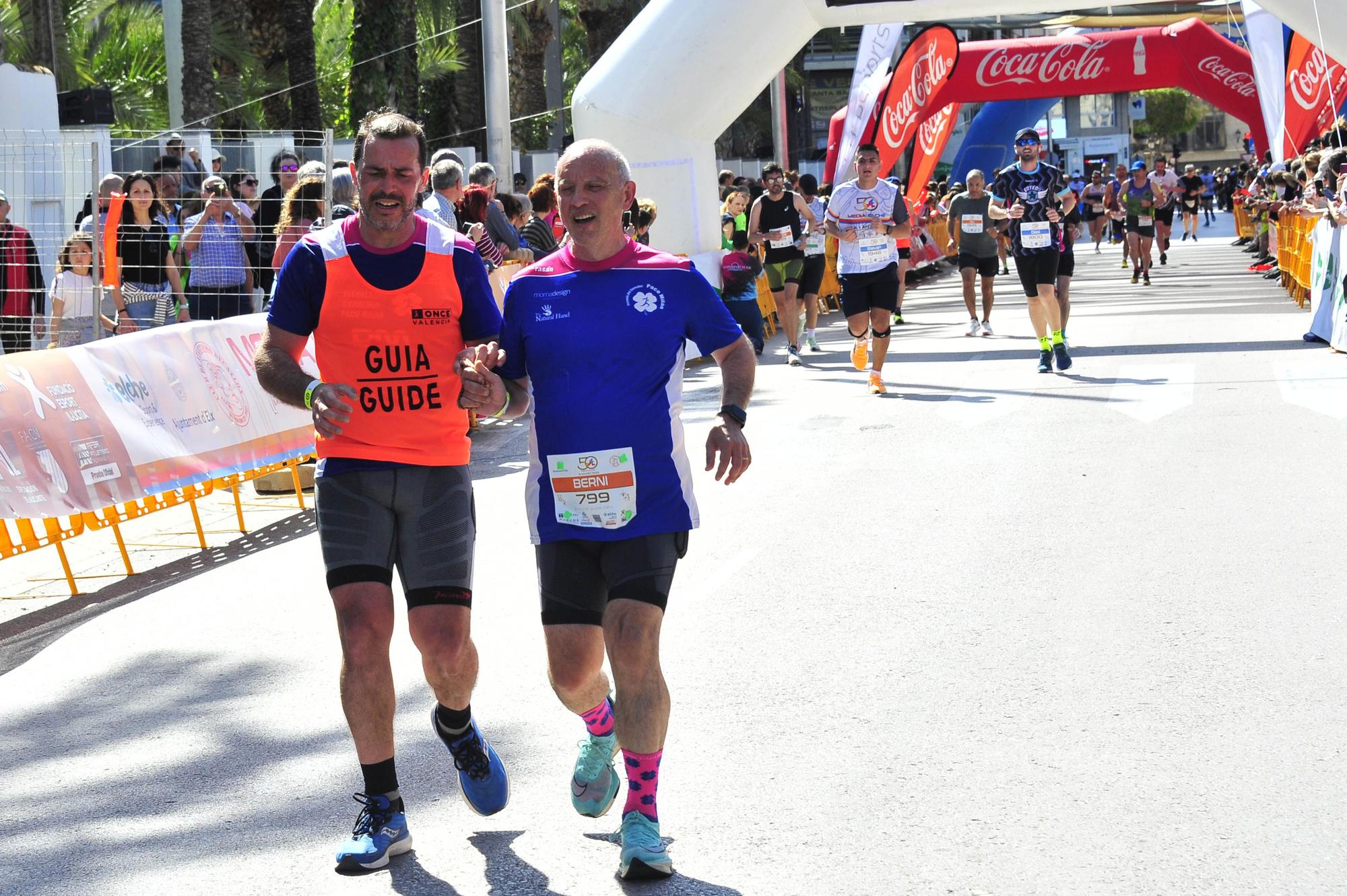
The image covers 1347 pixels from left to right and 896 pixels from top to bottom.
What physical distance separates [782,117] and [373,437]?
110 ft

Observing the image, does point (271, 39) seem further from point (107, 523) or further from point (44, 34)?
point (107, 523)

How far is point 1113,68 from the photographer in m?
31.8

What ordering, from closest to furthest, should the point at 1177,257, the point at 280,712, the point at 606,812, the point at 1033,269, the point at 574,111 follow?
the point at 606,812 < the point at 280,712 < the point at 1033,269 < the point at 574,111 < the point at 1177,257

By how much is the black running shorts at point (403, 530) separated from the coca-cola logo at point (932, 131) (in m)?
27.3

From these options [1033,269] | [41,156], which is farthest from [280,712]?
[1033,269]

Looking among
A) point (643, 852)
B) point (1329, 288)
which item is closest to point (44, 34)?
point (1329, 288)

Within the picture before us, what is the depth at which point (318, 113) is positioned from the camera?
27.3 m

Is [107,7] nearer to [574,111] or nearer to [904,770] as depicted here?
[574,111]

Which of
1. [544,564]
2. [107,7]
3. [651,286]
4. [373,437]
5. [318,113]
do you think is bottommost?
[544,564]

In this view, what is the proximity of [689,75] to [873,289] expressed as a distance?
18.8 ft

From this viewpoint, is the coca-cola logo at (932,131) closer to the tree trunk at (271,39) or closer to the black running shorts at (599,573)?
the tree trunk at (271,39)

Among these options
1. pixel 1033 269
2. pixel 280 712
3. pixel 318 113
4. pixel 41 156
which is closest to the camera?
pixel 280 712

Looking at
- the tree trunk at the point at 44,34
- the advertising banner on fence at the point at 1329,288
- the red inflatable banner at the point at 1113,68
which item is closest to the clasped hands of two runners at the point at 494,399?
the advertising banner on fence at the point at 1329,288

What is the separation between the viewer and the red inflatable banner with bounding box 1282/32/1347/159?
23.1 m
